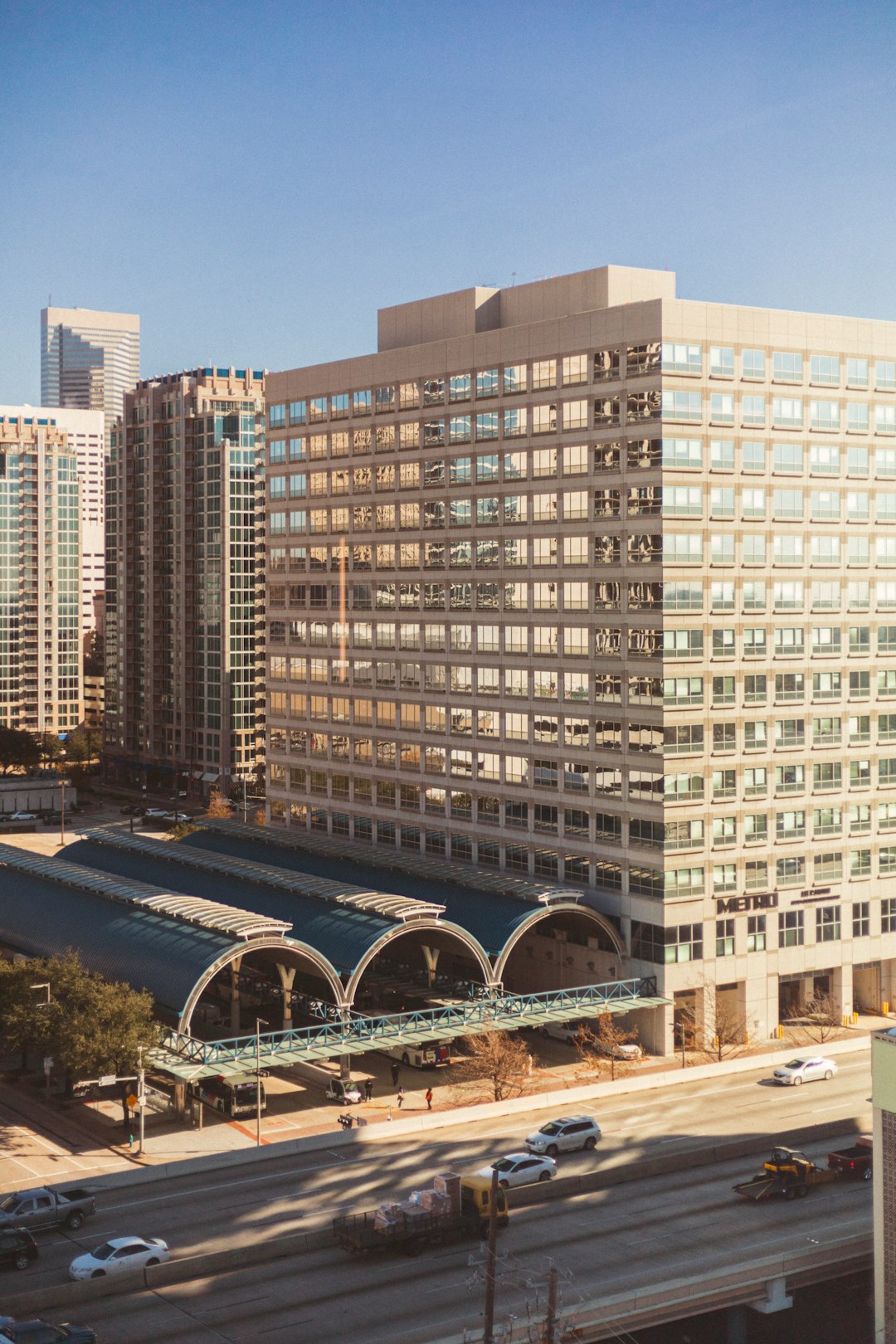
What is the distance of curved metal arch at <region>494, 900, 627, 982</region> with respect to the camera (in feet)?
278

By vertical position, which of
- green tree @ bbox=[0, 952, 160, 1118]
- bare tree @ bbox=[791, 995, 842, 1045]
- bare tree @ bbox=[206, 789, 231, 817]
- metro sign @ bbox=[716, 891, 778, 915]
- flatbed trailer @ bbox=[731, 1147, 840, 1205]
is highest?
metro sign @ bbox=[716, 891, 778, 915]

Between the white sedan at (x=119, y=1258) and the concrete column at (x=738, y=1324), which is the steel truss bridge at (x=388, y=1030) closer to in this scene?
the white sedan at (x=119, y=1258)

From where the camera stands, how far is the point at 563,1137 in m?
68.7

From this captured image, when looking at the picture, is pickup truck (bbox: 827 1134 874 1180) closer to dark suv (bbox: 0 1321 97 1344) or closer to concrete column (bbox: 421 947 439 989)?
concrete column (bbox: 421 947 439 989)

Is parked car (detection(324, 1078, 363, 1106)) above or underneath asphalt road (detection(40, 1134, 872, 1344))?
underneath

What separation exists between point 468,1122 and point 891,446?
2065 inches

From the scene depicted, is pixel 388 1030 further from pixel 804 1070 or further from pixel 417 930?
pixel 804 1070

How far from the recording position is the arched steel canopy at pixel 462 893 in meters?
87.1

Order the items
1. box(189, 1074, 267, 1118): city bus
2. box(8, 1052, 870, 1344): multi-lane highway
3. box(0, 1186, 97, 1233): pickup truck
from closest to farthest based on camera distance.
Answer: box(8, 1052, 870, 1344): multi-lane highway
box(0, 1186, 97, 1233): pickup truck
box(189, 1074, 267, 1118): city bus

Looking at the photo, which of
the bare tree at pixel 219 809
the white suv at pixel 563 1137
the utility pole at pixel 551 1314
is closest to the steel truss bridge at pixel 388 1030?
the white suv at pixel 563 1137

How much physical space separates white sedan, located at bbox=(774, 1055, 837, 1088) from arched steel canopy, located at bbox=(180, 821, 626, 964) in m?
12.2

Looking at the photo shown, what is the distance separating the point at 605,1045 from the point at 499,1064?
8927 millimetres

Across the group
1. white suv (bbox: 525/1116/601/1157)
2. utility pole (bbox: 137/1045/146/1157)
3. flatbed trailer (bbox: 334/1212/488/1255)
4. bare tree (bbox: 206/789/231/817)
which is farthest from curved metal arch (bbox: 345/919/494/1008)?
bare tree (bbox: 206/789/231/817)

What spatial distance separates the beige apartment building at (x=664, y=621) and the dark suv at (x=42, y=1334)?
1835 inches
